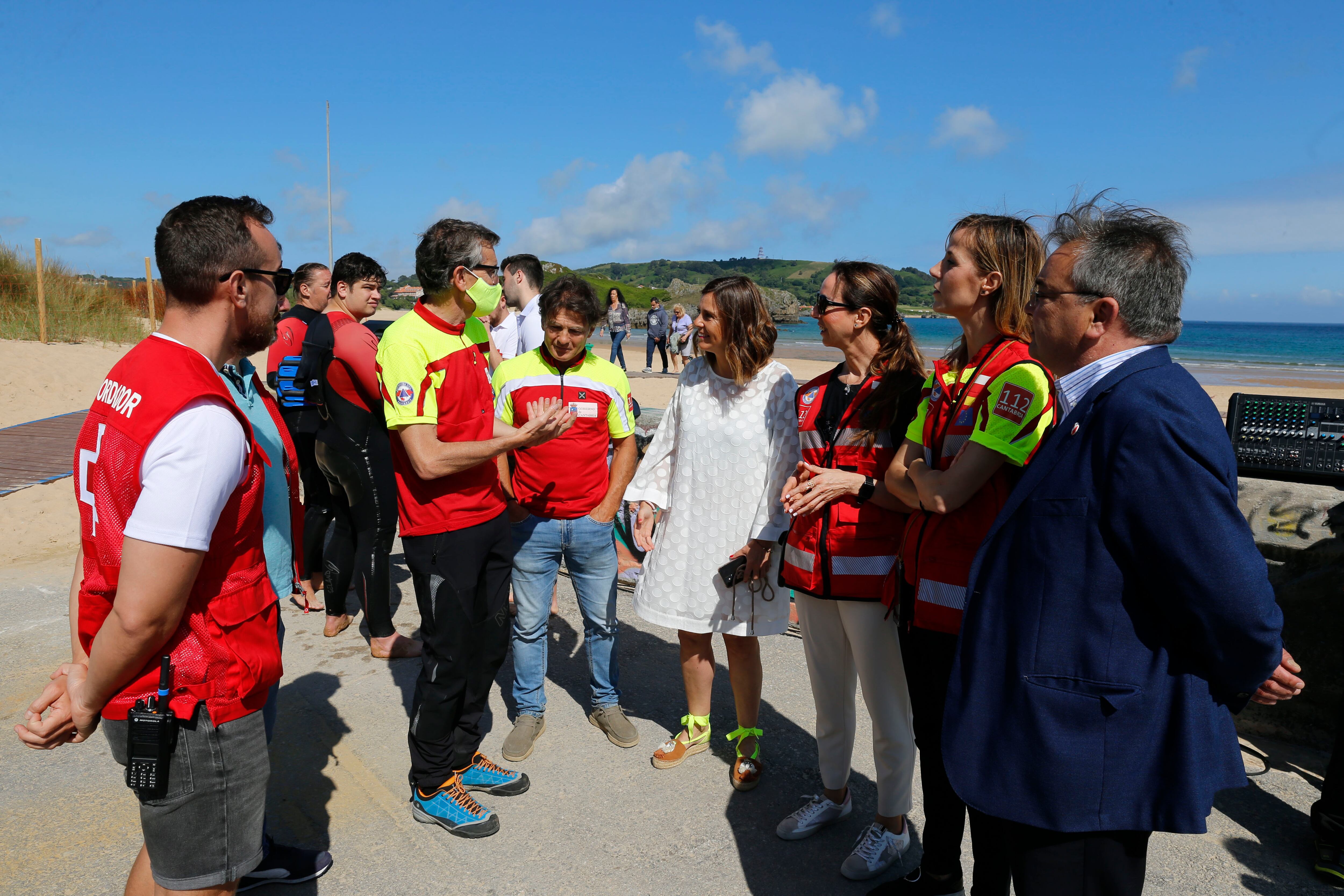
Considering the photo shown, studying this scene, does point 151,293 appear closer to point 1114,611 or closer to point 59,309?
point 59,309

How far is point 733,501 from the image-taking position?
3.35m

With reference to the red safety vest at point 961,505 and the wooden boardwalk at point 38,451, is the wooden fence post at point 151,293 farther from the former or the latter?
the red safety vest at point 961,505

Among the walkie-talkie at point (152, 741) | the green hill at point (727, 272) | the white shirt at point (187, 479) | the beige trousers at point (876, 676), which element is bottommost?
the beige trousers at point (876, 676)

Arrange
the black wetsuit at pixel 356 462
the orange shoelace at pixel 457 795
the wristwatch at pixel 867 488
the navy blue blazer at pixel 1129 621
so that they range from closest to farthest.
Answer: the navy blue blazer at pixel 1129 621 → the wristwatch at pixel 867 488 → the orange shoelace at pixel 457 795 → the black wetsuit at pixel 356 462

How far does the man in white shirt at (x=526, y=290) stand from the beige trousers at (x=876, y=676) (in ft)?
12.2

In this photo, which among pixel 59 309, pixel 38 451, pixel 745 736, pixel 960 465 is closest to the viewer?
pixel 960 465

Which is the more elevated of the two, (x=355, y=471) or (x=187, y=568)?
(x=187, y=568)

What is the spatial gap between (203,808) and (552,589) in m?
2.01

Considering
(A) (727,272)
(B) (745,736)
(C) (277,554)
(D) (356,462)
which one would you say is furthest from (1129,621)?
(A) (727,272)

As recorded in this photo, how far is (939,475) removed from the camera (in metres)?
2.27

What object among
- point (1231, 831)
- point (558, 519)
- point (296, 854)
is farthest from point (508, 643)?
point (1231, 831)

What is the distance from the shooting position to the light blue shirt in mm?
2555

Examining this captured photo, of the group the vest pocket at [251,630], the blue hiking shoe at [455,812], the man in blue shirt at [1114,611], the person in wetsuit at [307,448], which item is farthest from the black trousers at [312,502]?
the man in blue shirt at [1114,611]

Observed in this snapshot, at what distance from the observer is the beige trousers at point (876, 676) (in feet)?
9.05
